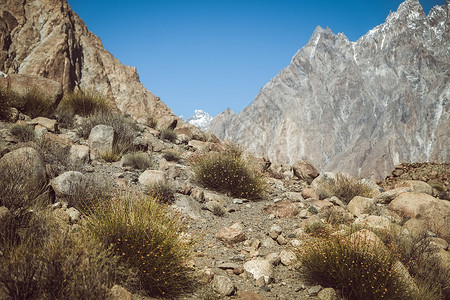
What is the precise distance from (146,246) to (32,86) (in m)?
9.09

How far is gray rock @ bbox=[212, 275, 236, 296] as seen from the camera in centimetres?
316

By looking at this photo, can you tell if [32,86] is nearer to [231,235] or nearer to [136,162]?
[136,162]

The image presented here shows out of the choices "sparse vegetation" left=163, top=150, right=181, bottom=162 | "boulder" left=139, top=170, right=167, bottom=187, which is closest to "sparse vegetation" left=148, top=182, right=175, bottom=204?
"boulder" left=139, top=170, right=167, bottom=187

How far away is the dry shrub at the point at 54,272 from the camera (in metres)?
2.09

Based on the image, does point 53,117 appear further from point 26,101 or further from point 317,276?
point 317,276

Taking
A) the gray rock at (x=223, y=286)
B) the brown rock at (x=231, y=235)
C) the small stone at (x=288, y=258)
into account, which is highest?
the brown rock at (x=231, y=235)

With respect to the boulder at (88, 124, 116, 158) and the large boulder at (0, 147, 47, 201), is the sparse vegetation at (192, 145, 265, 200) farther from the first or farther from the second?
the large boulder at (0, 147, 47, 201)

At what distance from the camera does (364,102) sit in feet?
433

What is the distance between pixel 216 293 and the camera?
3.16 m

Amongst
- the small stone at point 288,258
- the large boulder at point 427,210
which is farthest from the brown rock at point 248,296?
the large boulder at point 427,210

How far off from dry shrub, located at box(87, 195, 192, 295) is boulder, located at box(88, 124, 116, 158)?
4728 millimetres

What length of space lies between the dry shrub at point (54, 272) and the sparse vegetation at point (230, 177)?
15.5 ft

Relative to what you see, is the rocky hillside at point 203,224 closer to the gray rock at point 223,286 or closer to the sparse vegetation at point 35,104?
the gray rock at point 223,286

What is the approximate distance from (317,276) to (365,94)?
14918cm
